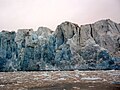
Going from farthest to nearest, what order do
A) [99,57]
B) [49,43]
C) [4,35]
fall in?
[4,35], [49,43], [99,57]

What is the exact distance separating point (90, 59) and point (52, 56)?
443 inches

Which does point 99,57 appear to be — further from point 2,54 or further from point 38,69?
point 2,54

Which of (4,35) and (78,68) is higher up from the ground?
(4,35)

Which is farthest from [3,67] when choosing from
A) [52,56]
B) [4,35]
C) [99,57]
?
[99,57]

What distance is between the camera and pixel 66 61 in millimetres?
67312

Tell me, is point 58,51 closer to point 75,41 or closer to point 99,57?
point 75,41

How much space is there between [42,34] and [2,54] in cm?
1384

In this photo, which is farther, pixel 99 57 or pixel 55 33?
pixel 55 33

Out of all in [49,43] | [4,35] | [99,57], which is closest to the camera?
[99,57]

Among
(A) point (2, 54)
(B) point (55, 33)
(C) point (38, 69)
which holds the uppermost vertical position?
(B) point (55, 33)

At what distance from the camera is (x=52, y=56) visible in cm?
7019

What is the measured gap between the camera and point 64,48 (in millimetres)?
68500

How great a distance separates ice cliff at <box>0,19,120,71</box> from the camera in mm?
67125

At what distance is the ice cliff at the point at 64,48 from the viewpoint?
220 ft
